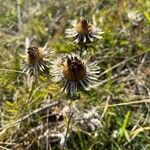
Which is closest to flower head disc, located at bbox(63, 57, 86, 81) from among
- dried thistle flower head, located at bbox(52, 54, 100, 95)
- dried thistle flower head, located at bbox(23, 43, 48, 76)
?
dried thistle flower head, located at bbox(52, 54, 100, 95)

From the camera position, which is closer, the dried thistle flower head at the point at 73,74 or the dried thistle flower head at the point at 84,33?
the dried thistle flower head at the point at 73,74

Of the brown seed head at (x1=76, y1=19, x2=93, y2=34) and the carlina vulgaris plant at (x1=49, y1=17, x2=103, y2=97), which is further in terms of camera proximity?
the brown seed head at (x1=76, y1=19, x2=93, y2=34)

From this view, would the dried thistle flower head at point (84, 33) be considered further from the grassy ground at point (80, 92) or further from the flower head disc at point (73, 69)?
the flower head disc at point (73, 69)

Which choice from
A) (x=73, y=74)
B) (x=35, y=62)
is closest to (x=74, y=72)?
(x=73, y=74)

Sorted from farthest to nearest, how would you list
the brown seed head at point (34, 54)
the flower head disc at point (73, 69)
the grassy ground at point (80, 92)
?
the grassy ground at point (80, 92)
the brown seed head at point (34, 54)
the flower head disc at point (73, 69)

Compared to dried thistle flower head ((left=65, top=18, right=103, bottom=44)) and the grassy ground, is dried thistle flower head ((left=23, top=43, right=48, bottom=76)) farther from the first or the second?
dried thistle flower head ((left=65, top=18, right=103, bottom=44))

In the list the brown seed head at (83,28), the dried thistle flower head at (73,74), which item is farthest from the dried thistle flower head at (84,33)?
the dried thistle flower head at (73,74)

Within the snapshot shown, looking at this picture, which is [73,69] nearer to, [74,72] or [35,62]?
[74,72]
